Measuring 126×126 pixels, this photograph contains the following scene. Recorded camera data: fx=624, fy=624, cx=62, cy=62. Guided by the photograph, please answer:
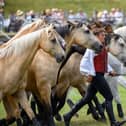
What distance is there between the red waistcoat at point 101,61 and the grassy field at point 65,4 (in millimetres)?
38450

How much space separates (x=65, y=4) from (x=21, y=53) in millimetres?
42095

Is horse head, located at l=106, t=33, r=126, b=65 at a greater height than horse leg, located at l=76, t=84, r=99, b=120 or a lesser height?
greater

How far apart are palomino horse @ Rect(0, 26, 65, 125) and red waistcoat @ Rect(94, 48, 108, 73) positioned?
1.12 m

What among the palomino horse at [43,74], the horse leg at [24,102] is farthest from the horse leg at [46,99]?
the horse leg at [24,102]

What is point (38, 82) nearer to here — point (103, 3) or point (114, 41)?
point (114, 41)

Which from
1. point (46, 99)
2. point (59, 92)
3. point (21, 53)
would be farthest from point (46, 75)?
point (21, 53)

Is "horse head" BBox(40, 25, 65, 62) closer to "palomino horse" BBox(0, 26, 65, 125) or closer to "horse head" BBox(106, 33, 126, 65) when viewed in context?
"palomino horse" BBox(0, 26, 65, 125)

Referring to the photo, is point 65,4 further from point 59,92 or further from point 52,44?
point 52,44

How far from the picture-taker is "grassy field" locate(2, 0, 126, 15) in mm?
50438

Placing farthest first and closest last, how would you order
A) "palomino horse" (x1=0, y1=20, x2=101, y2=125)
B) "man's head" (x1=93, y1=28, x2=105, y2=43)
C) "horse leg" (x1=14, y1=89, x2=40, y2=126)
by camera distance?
"palomino horse" (x1=0, y1=20, x2=101, y2=125)
"man's head" (x1=93, y1=28, x2=105, y2=43)
"horse leg" (x1=14, y1=89, x2=40, y2=126)

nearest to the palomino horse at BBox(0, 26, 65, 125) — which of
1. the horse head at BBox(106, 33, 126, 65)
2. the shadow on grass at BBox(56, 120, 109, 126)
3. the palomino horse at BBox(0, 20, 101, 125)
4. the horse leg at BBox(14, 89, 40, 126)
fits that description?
the horse leg at BBox(14, 89, 40, 126)

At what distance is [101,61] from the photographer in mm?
11141

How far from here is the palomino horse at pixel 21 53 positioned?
10133mm

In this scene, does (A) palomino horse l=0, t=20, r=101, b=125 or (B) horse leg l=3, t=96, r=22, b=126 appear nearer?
(B) horse leg l=3, t=96, r=22, b=126
